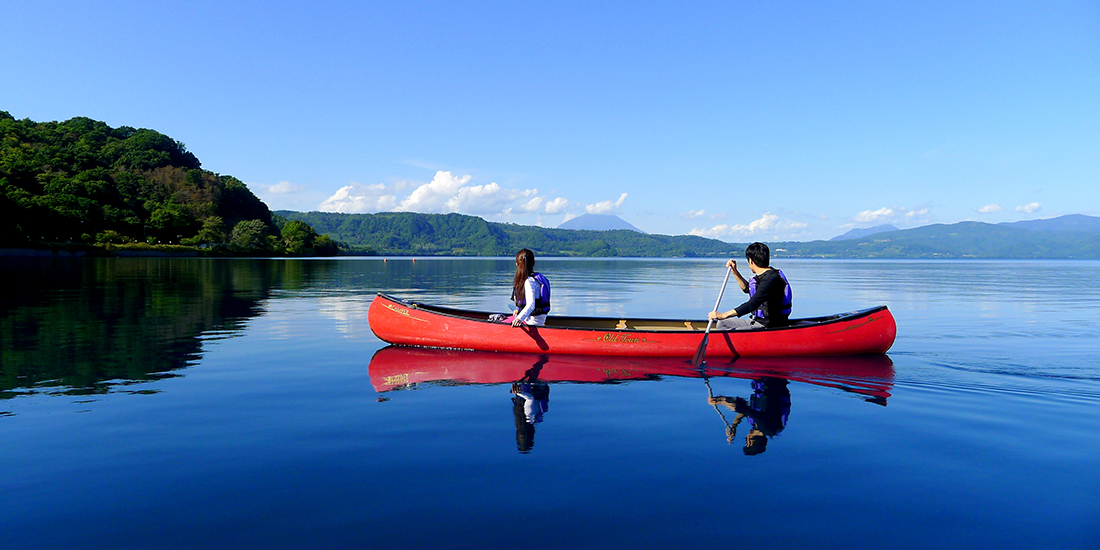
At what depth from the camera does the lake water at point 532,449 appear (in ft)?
15.2

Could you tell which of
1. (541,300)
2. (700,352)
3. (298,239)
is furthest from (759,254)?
(298,239)

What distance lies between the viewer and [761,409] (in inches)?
337

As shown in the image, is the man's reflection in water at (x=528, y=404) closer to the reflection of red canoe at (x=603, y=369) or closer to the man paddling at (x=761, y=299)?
the reflection of red canoe at (x=603, y=369)

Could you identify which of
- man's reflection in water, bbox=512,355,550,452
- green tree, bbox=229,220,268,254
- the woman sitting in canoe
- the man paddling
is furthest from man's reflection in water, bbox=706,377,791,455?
green tree, bbox=229,220,268,254

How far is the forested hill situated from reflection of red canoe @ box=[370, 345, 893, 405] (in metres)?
94.7

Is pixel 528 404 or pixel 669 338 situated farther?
pixel 669 338

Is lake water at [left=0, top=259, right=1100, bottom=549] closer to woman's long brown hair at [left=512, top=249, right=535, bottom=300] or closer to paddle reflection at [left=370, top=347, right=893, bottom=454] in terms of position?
paddle reflection at [left=370, top=347, right=893, bottom=454]

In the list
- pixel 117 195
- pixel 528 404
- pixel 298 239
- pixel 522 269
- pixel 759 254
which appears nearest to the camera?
pixel 528 404

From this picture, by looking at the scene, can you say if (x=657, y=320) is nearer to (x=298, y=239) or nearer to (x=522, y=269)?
(x=522, y=269)

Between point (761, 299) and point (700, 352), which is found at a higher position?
point (761, 299)

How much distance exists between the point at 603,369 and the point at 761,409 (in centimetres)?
351

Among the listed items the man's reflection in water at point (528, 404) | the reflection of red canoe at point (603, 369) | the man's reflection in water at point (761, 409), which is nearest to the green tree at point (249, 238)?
the reflection of red canoe at point (603, 369)

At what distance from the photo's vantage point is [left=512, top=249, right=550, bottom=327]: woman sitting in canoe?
11.7m

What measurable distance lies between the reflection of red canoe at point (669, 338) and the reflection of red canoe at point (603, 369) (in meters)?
0.18
